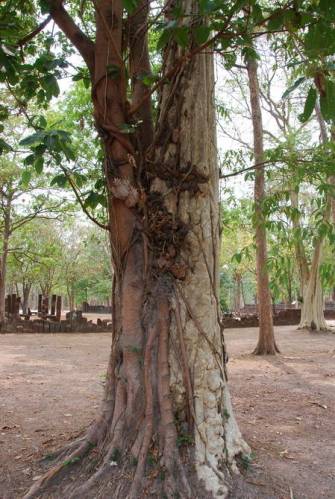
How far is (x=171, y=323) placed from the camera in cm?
332

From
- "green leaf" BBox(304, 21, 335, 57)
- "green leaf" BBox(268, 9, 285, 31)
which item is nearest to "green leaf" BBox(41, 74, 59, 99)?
"green leaf" BBox(268, 9, 285, 31)

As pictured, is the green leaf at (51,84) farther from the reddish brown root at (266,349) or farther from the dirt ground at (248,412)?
the reddish brown root at (266,349)

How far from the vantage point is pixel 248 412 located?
5.27 m

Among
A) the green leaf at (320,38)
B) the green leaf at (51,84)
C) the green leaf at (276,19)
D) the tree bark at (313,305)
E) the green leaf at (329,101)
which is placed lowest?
the tree bark at (313,305)

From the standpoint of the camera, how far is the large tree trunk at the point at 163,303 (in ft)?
10.2

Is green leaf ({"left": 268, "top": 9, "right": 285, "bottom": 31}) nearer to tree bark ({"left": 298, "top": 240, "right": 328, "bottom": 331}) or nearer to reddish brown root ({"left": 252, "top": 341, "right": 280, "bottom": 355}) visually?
reddish brown root ({"left": 252, "top": 341, "right": 280, "bottom": 355})

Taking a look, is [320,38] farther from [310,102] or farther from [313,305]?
[313,305]

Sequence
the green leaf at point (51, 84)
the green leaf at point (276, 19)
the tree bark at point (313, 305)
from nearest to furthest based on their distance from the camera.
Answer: the green leaf at point (276, 19) < the green leaf at point (51, 84) < the tree bark at point (313, 305)

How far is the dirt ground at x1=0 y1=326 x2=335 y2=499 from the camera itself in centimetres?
336

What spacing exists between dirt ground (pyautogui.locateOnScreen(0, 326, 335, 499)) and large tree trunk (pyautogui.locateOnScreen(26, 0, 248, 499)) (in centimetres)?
41

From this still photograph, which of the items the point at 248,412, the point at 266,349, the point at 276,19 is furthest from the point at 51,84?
the point at 266,349

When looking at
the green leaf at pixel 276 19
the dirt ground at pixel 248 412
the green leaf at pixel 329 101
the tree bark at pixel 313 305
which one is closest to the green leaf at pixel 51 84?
the green leaf at pixel 276 19

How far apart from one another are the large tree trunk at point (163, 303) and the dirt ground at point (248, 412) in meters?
0.41

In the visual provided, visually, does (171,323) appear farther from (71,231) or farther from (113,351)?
(71,231)
